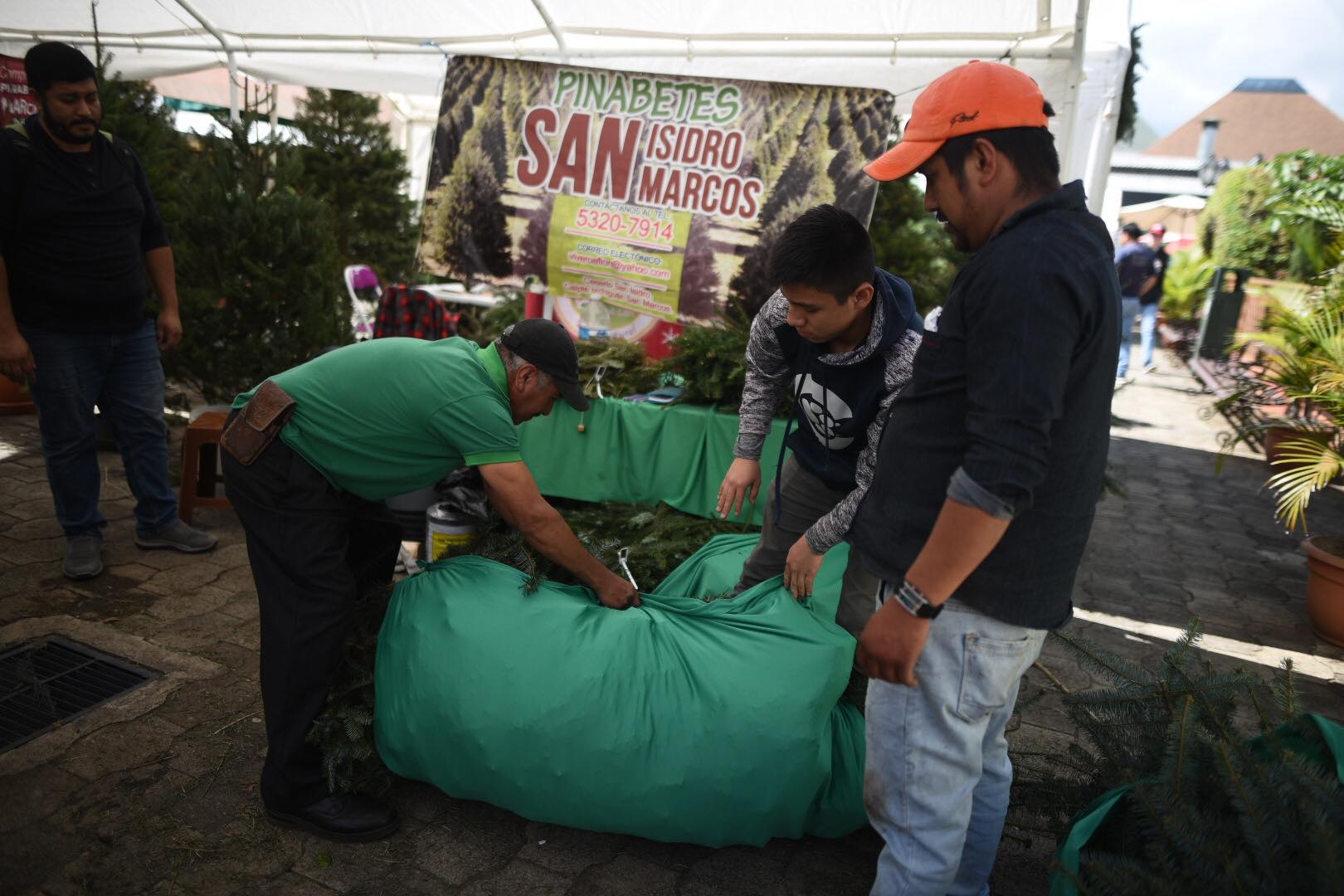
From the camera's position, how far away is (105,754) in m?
2.58

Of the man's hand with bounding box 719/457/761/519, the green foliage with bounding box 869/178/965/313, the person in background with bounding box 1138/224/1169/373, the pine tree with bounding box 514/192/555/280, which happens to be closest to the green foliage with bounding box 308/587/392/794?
the man's hand with bounding box 719/457/761/519

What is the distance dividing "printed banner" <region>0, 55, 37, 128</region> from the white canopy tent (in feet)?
3.77

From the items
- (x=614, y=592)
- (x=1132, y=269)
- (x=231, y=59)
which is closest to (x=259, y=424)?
(x=614, y=592)

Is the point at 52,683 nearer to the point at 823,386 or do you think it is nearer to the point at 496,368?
the point at 496,368

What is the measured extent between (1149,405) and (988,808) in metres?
10.4

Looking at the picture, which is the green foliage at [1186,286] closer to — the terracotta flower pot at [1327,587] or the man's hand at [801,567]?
the terracotta flower pot at [1327,587]

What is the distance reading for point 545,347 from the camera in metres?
2.32

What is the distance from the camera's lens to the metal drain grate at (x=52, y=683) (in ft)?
8.89

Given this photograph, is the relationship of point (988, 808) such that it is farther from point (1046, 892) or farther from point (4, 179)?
point (4, 179)

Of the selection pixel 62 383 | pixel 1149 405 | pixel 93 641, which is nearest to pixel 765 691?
pixel 93 641

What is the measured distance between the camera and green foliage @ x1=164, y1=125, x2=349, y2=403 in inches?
190

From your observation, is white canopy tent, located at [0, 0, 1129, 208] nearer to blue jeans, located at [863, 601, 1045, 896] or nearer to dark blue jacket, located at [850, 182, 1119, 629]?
dark blue jacket, located at [850, 182, 1119, 629]

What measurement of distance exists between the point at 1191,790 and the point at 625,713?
4.08 ft

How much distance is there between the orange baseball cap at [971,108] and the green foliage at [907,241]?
421 cm
